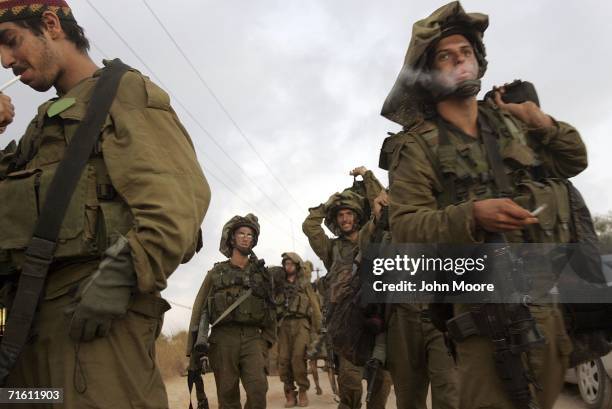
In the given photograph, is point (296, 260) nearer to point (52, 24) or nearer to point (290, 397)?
point (290, 397)

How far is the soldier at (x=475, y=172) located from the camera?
8.48 ft

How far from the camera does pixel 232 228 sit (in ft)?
28.5

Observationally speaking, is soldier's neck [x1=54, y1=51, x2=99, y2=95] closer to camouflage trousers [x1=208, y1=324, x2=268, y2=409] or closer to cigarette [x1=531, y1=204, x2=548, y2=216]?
cigarette [x1=531, y1=204, x2=548, y2=216]

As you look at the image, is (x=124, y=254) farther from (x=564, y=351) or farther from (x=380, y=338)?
(x=380, y=338)

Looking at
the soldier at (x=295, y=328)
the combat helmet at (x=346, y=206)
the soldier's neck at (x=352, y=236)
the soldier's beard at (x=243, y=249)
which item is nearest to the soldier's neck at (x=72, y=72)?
the combat helmet at (x=346, y=206)

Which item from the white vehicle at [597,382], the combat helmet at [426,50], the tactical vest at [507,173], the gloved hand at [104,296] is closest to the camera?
the gloved hand at [104,296]

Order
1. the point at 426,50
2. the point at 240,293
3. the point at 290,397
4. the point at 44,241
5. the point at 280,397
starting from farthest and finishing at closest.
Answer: the point at 280,397 → the point at 290,397 → the point at 240,293 → the point at 426,50 → the point at 44,241

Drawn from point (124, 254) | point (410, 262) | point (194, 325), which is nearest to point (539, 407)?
point (410, 262)

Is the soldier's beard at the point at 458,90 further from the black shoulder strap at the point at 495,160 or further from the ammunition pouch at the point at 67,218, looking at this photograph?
the ammunition pouch at the point at 67,218

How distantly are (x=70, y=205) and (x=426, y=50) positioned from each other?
1.92 meters

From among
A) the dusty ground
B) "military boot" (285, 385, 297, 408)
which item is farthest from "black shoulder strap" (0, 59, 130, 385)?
"military boot" (285, 385, 297, 408)

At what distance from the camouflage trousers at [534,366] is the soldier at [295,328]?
359 inches

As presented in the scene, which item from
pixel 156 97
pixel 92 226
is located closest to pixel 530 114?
pixel 156 97

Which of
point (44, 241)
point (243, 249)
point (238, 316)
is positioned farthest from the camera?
point (243, 249)
